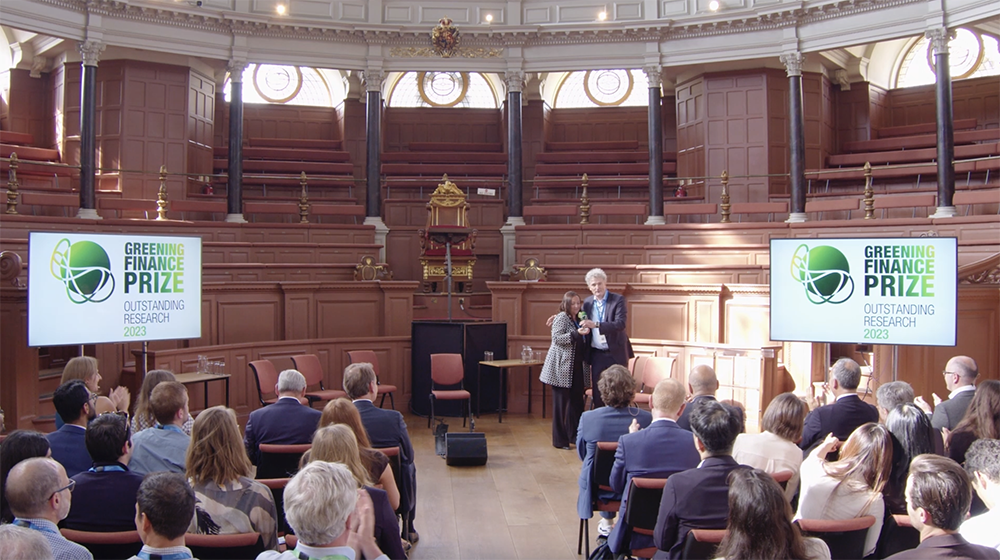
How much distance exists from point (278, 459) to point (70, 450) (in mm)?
925

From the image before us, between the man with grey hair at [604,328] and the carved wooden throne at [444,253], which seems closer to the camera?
the man with grey hair at [604,328]

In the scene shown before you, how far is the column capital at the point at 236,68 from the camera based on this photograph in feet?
39.8

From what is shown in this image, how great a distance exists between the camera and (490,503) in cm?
536

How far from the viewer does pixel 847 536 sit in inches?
111

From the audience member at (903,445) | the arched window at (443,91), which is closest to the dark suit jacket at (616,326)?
the audience member at (903,445)

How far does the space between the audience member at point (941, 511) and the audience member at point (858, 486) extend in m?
0.61

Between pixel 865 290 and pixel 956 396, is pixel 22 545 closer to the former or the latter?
pixel 956 396

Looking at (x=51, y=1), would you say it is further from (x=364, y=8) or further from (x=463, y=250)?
(x=463, y=250)

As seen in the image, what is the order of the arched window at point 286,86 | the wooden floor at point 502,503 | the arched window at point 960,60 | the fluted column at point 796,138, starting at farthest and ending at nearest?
1. the arched window at point 286,86
2. the arched window at point 960,60
3. the fluted column at point 796,138
4. the wooden floor at point 502,503

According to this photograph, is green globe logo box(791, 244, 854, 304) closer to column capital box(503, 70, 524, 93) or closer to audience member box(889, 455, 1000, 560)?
audience member box(889, 455, 1000, 560)

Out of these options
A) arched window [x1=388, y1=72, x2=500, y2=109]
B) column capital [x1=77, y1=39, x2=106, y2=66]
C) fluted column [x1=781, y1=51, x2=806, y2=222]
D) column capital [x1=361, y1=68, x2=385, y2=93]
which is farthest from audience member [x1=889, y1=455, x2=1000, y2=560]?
arched window [x1=388, y1=72, x2=500, y2=109]

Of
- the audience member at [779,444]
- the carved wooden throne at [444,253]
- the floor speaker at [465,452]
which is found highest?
the carved wooden throne at [444,253]

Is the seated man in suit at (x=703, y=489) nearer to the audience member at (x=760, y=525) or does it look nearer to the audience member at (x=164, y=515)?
the audience member at (x=760, y=525)

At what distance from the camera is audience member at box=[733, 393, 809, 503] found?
11.0 ft
